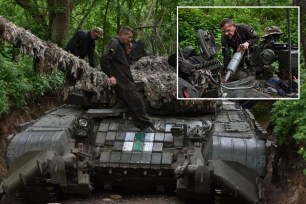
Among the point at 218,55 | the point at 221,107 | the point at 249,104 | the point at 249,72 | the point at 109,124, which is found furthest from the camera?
the point at 249,104

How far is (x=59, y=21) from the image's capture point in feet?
47.6

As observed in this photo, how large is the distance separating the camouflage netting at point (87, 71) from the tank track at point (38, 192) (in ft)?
5.13

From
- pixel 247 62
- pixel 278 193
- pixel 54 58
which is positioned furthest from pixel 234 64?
pixel 278 193

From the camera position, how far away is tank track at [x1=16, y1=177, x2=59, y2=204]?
795 cm

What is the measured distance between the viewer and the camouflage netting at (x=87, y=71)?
770 cm

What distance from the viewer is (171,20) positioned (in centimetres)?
1716

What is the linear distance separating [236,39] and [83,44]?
5.14 m

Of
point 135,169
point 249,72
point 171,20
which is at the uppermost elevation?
point 171,20

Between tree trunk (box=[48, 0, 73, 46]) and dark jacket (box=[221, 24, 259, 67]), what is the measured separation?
29.0ft

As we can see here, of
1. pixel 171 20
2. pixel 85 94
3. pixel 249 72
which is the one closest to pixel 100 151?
pixel 85 94

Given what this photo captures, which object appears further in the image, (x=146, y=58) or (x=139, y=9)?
(x=139, y=9)

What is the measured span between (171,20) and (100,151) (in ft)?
30.6

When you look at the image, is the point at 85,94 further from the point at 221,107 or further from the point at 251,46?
the point at 251,46

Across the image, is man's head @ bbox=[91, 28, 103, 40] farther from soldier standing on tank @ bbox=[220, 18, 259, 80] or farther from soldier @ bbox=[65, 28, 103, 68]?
soldier standing on tank @ bbox=[220, 18, 259, 80]
